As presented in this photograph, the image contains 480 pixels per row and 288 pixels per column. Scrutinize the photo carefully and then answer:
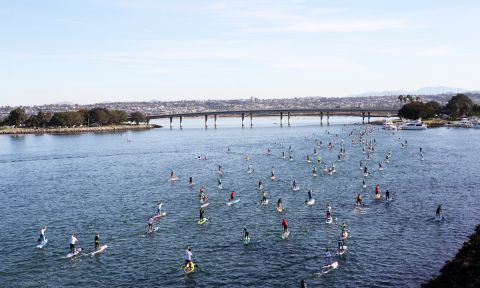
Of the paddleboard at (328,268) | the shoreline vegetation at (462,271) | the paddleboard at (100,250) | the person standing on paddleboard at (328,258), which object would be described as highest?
the shoreline vegetation at (462,271)

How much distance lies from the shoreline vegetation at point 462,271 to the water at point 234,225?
2220 mm

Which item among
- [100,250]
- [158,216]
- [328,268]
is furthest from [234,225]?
[328,268]

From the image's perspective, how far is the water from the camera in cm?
4281

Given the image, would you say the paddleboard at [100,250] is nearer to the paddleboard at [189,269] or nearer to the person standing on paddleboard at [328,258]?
the paddleboard at [189,269]

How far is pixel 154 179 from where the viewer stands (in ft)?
318

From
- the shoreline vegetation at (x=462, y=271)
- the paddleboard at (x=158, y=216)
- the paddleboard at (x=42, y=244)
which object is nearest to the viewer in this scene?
the shoreline vegetation at (x=462, y=271)

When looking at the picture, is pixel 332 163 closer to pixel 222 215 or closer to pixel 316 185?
pixel 316 185

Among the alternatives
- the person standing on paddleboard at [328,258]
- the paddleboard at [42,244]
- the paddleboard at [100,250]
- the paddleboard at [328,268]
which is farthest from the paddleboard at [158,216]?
the paddleboard at [328,268]

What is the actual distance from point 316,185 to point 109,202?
112 feet

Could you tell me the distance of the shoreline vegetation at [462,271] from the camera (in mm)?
34125

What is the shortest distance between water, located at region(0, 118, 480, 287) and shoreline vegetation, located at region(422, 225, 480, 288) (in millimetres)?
2220

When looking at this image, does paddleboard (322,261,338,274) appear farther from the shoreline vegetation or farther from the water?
the shoreline vegetation

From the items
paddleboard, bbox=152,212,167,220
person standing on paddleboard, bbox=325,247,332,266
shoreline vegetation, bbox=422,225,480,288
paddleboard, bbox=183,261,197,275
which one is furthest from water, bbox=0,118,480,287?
shoreline vegetation, bbox=422,225,480,288

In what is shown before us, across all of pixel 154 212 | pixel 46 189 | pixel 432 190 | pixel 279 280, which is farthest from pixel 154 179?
pixel 279 280
